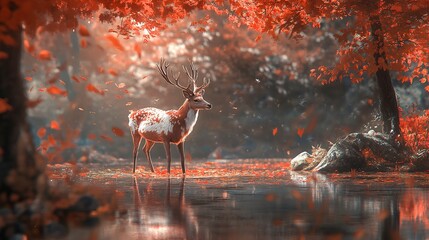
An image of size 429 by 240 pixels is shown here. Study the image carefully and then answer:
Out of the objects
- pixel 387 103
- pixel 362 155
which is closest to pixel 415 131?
pixel 387 103

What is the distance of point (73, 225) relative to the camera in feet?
38.0

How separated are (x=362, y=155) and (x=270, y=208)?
11900 millimetres

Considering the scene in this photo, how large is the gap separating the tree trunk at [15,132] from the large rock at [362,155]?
13.9 meters

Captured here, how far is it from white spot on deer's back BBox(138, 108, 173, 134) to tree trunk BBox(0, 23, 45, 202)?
11857 millimetres

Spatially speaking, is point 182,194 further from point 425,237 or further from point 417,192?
point 425,237

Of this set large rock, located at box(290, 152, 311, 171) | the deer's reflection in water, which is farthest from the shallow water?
large rock, located at box(290, 152, 311, 171)

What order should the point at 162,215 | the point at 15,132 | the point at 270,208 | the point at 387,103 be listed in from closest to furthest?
the point at 15,132, the point at 162,215, the point at 270,208, the point at 387,103

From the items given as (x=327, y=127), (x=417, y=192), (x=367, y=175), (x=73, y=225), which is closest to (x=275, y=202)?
(x=417, y=192)

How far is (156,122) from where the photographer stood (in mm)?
25281

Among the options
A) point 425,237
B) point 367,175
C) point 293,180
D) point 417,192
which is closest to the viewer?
point 425,237

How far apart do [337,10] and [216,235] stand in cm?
1472

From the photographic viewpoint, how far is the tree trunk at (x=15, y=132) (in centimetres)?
1268

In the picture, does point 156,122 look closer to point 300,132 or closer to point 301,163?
point 301,163

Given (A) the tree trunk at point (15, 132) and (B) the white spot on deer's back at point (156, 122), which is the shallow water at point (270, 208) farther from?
(B) the white spot on deer's back at point (156, 122)
